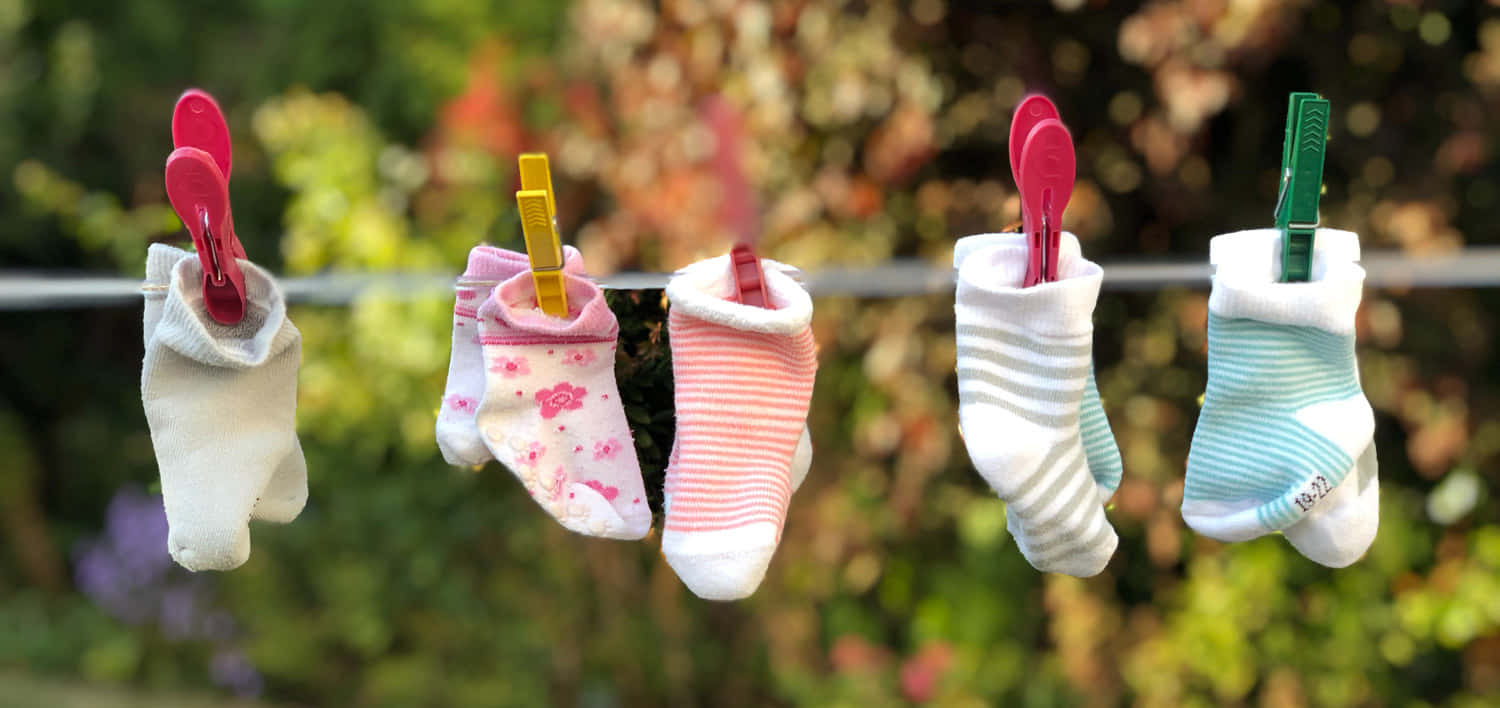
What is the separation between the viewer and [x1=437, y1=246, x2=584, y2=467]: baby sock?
2.69 ft

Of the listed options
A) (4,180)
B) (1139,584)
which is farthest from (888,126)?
(4,180)

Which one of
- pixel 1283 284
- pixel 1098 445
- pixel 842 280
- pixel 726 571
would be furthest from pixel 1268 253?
pixel 726 571

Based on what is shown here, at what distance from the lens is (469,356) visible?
0.87m

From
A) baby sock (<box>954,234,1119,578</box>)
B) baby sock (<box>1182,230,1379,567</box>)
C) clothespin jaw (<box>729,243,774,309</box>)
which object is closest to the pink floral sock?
clothespin jaw (<box>729,243,774,309</box>)

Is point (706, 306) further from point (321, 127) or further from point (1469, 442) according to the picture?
point (321, 127)

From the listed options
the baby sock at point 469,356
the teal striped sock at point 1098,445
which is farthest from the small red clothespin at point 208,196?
the teal striped sock at point 1098,445

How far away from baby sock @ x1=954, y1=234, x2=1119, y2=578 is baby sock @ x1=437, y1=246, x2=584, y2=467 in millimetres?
285

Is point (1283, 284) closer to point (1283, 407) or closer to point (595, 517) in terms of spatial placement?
point (1283, 407)

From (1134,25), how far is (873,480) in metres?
0.90

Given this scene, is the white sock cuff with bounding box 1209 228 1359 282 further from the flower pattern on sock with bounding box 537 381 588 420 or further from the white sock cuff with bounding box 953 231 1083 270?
the flower pattern on sock with bounding box 537 381 588 420

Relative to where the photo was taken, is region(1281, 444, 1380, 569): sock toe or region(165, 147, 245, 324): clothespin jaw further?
region(1281, 444, 1380, 569): sock toe

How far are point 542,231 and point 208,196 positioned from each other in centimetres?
21

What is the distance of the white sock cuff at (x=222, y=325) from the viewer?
0.75 m

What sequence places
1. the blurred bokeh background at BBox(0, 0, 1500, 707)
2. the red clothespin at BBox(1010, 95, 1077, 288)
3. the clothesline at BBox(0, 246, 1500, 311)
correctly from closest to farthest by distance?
the red clothespin at BBox(1010, 95, 1077, 288) < the clothesline at BBox(0, 246, 1500, 311) < the blurred bokeh background at BBox(0, 0, 1500, 707)
